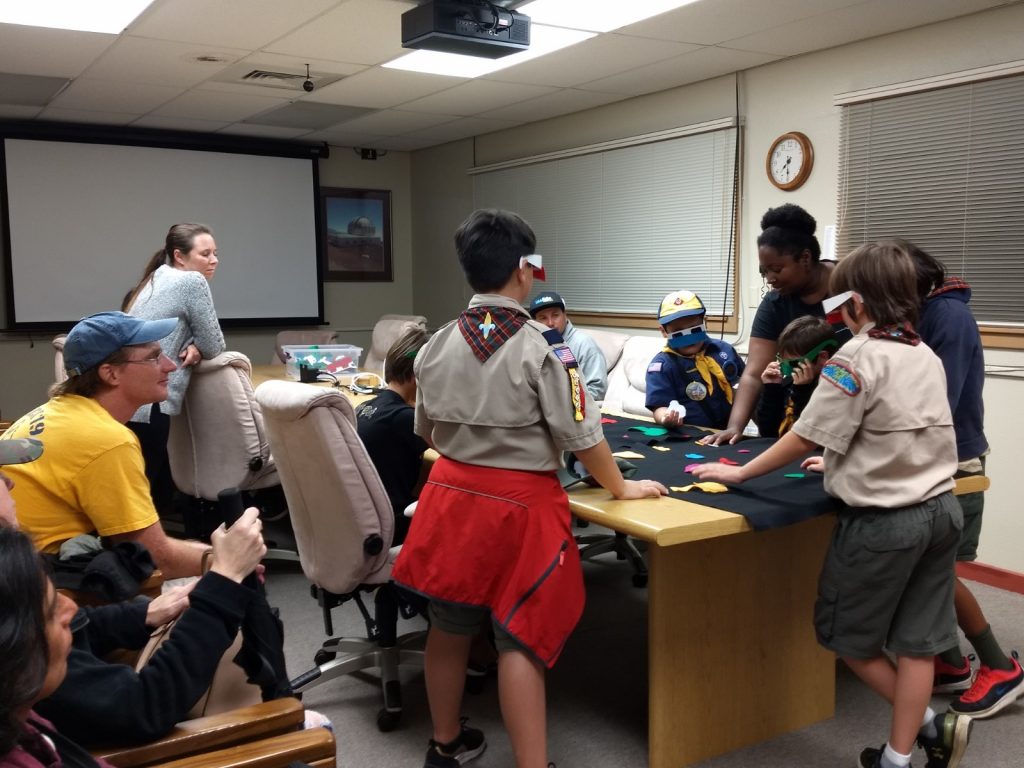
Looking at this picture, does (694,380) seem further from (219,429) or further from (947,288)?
(219,429)

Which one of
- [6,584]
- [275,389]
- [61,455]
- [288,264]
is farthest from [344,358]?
[6,584]

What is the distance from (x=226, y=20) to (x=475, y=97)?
2.04m

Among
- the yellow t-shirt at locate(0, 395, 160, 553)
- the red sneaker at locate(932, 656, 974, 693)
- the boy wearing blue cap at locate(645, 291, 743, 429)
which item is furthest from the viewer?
the boy wearing blue cap at locate(645, 291, 743, 429)

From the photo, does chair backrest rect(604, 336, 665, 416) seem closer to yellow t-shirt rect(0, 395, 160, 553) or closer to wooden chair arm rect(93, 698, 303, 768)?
yellow t-shirt rect(0, 395, 160, 553)

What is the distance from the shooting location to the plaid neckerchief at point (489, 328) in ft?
6.68

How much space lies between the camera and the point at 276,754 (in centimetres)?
135

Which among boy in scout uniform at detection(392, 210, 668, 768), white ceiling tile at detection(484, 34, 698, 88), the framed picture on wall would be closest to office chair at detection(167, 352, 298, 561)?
boy in scout uniform at detection(392, 210, 668, 768)

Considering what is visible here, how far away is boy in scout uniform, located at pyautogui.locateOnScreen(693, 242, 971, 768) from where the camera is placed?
2.00 meters

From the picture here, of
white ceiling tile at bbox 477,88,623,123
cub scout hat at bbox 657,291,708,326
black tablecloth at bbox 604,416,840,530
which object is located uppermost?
white ceiling tile at bbox 477,88,623,123

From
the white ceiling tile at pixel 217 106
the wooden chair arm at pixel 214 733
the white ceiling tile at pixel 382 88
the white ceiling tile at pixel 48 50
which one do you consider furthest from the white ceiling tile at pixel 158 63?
the wooden chair arm at pixel 214 733

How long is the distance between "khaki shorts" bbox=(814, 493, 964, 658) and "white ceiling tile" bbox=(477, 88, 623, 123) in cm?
399

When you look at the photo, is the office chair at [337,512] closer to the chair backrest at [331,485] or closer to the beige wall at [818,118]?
the chair backrest at [331,485]

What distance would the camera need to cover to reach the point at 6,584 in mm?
1026

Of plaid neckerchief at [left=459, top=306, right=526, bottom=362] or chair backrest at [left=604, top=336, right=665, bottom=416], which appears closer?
plaid neckerchief at [left=459, top=306, right=526, bottom=362]
